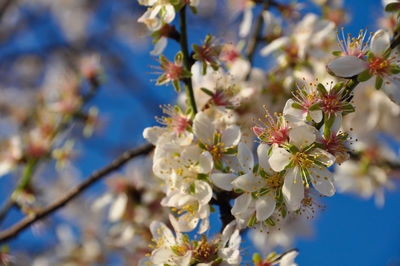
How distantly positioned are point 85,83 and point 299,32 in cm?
144

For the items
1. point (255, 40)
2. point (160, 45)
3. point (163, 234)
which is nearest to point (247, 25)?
point (255, 40)

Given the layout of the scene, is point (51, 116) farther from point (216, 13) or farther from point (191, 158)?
point (216, 13)

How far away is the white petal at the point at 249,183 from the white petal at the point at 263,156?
0.04m

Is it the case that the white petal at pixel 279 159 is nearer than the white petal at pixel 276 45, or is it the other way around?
the white petal at pixel 279 159

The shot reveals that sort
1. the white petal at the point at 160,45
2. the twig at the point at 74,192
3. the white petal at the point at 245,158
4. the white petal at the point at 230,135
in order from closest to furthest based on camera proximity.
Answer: the white petal at the point at 245,158 → the white petal at the point at 230,135 → the white petal at the point at 160,45 → the twig at the point at 74,192

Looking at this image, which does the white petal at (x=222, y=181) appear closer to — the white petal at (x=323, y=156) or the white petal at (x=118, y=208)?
the white petal at (x=323, y=156)

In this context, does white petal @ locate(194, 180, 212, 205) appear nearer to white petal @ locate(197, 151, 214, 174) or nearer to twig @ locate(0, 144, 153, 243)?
white petal @ locate(197, 151, 214, 174)

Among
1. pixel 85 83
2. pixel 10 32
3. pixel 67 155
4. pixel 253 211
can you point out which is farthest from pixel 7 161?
pixel 10 32

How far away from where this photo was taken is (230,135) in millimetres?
1357

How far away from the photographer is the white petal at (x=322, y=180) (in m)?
1.16

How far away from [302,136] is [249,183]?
0.67 feet

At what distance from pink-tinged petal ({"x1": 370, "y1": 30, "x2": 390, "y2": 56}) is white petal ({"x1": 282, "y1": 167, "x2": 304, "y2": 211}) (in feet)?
1.42

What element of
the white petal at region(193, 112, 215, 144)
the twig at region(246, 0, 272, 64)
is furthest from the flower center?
the twig at region(246, 0, 272, 64)

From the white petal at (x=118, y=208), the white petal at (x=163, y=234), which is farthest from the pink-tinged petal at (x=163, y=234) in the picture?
the white petal at (x=118, y=208)
